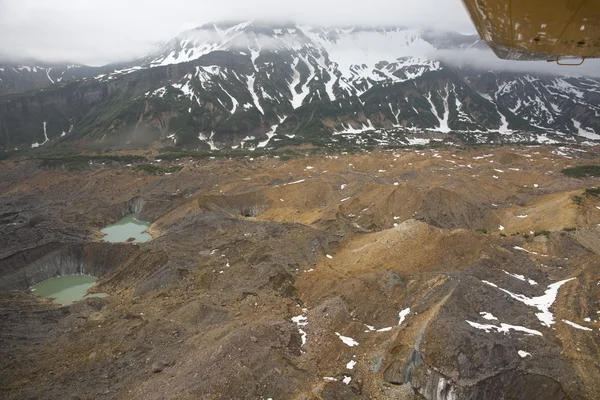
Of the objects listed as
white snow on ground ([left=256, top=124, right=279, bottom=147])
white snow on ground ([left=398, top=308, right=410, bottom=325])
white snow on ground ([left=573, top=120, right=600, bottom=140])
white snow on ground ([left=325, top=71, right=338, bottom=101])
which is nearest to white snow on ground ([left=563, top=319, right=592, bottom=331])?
white snow on ground ([left=398, top=308, right=410, bottom=325])

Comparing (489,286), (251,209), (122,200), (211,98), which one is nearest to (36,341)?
(489,286)

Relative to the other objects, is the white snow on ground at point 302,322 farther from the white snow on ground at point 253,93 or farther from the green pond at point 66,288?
the white snow on ground at point 253,93

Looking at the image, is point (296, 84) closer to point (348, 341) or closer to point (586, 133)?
point (586, 133)

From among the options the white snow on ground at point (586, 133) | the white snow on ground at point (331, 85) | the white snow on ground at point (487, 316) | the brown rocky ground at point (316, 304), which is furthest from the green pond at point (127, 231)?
the white snow on ground at point (586, 133)

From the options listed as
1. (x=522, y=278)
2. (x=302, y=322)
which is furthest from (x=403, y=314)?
(x=522, y=278)

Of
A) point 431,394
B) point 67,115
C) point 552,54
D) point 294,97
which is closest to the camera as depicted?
point 552,54

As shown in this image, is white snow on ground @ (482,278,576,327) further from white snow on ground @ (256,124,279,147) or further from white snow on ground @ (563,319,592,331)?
white snow on ground @ (256,124,279,147)

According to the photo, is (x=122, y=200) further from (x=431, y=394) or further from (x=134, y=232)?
(x=431, y=394)
